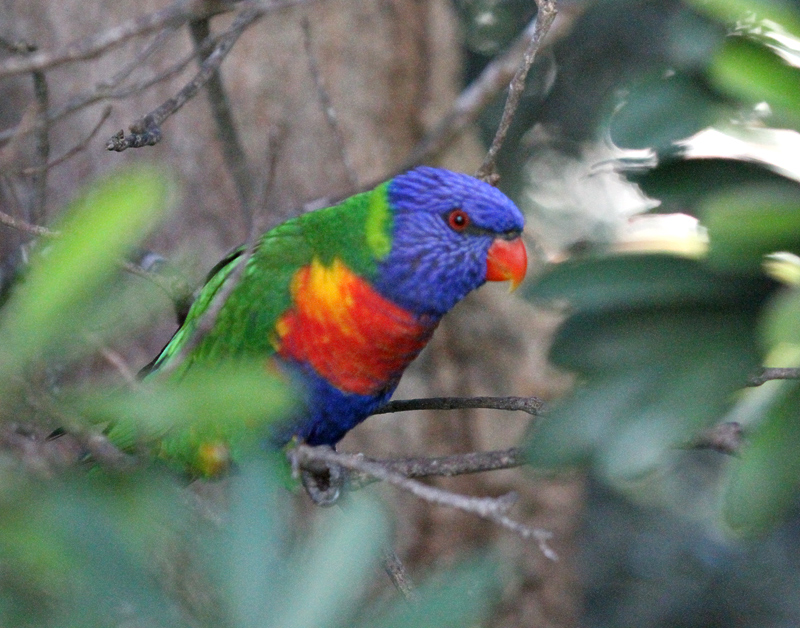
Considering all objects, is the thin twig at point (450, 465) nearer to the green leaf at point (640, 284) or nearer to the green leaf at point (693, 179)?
the green leaf at point (640, 284)

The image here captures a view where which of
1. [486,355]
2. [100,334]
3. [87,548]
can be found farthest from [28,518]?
[486,355]

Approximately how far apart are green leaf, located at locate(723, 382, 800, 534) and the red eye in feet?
2.53

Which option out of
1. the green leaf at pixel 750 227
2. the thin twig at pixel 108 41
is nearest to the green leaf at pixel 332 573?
the thin twig at pixel 108 41

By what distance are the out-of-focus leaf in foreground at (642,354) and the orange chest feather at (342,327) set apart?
15.9 inches

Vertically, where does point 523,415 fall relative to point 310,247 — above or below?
below

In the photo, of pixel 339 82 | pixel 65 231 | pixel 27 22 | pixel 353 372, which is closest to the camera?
pixel 65 231

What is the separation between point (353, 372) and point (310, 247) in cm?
31

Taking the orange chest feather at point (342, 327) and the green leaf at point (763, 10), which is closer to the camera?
the green leaf at point (763, 10)

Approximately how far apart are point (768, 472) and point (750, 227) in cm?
52

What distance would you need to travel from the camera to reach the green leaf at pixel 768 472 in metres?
1.68

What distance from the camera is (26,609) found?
1.99ft

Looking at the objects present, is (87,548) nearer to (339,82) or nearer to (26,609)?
(26,609)

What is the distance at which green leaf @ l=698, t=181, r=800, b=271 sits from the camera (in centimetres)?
162

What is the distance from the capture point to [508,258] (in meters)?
1.78
